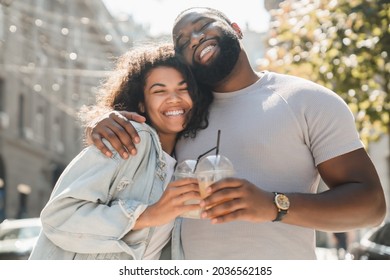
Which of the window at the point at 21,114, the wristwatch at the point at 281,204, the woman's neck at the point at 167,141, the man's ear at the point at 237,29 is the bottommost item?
the window at the point at 21,114

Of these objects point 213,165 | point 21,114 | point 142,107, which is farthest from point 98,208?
point 21,114

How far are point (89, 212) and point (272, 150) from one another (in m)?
0.79

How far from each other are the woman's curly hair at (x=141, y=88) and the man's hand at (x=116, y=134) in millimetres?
190

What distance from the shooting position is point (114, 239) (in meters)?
2.89

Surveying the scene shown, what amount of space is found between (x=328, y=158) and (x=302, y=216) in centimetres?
33

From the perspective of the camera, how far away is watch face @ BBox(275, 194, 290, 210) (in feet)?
8.73

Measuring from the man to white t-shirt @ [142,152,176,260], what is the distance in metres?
0.05

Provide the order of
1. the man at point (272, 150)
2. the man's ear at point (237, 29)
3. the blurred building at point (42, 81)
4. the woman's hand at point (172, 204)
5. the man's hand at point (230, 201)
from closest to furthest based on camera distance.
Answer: the man's hand at point (230, 201)
the woman's hand at point (172, 204)
the man at point (272, 150)
the man's ear at point (237, 29)
the blurred building at point (42, 81)

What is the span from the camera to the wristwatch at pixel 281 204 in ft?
8.72

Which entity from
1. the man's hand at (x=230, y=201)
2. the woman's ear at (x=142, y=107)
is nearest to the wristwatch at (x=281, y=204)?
the man's hand at (x=230, y=201)

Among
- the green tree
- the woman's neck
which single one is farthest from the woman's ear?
the green tree

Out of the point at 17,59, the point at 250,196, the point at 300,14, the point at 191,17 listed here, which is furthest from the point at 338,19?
the point at 17,59

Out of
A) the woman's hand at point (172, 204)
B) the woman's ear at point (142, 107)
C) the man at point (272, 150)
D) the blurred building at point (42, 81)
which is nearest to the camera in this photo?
the woman's hand at point (172, 204)

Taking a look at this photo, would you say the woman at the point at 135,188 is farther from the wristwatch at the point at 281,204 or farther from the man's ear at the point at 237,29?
the man's ear at the point at 237,29
